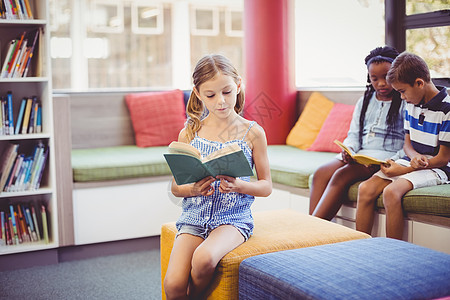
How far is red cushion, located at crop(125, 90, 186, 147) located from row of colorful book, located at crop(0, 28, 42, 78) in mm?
1152

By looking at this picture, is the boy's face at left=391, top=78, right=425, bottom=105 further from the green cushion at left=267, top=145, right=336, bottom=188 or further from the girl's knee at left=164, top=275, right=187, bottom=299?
the girl's knee at left=164, top=275, right=187, bottom=299

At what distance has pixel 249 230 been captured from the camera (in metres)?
2.05

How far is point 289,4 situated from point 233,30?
3.41 metres

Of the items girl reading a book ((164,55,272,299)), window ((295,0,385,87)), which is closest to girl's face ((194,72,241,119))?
girl reading a book ((164,55,272,299))

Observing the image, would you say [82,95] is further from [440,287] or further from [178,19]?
[440,287]

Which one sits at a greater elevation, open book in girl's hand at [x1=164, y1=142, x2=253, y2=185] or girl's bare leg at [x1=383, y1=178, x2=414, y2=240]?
open book in girl's hand at [x1=164, y1=142, x2=253, y2=185]

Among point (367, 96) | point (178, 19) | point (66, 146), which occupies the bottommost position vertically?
point (66, 146)

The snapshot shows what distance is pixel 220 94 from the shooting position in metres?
2.01

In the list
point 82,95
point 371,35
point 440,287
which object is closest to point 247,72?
point 371,35

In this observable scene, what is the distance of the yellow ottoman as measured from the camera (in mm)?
1864

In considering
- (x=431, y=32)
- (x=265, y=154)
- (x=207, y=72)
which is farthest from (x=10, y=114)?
(x=431, y=32)

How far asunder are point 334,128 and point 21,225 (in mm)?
2058

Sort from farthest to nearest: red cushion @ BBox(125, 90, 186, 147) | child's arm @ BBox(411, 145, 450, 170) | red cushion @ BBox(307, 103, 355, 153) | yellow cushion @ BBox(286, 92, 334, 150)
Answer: red cushion @ BBox(125, 90, 186, 147) < yellow cushion @ BBox(286, 92, 334, 150) < red cushion @ BBox(307, 103, 355, 153) < child's arm @ BBox(411, 145, 450, 170)

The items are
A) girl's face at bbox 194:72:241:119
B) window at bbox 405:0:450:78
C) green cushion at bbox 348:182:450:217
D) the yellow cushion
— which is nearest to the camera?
girl's face at bbox 194:72:241:119
